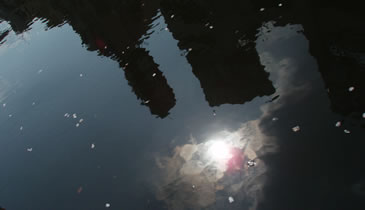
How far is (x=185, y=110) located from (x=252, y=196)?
185 inches

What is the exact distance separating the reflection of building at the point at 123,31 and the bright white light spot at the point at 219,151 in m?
3.06

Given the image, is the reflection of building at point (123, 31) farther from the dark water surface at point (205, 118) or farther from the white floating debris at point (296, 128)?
the white floating debris at point (296, 128)

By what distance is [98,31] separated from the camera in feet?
74.2

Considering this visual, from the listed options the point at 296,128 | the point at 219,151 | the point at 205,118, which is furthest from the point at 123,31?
the point at 296,128

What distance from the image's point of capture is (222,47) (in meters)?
13.2

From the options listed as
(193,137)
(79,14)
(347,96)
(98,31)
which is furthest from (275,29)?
(79,14)

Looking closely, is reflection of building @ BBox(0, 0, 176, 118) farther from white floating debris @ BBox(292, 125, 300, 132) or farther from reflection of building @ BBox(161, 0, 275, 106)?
white floating debris @ BBox(292, 125, 300, 132)

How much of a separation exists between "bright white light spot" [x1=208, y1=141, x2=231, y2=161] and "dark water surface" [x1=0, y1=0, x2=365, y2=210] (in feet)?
0.13

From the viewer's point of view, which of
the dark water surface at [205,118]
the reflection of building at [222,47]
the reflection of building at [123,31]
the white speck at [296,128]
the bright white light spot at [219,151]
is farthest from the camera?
the reflection of building at [123,31]

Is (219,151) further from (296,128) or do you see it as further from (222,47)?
(222,47)

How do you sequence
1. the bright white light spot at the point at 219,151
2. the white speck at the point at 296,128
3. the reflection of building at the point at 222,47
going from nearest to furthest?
the white speck at the point at 296,128 < the bright white light spot at the point at 219,151 < the reflection of building at the point at 222,47

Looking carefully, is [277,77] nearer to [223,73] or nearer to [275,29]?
[223,73]

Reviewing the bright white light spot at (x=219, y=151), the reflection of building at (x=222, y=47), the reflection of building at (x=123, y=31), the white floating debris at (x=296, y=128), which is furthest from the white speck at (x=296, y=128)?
the reflection of building at (x=123, y=31)

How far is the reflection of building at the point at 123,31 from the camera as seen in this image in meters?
12.9
